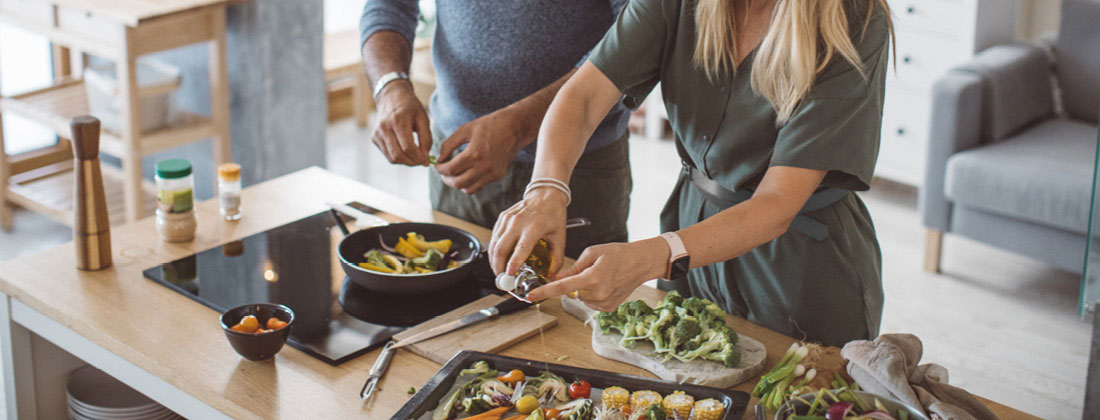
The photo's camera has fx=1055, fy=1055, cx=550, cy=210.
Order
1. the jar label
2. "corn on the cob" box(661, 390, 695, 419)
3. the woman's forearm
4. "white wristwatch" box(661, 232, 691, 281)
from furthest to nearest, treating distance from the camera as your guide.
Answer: the jar label, the woman's forearm, "white wristwatch" box(661, 232, 691, 281), "corn on the cob" box(661, 390, 695, 419)

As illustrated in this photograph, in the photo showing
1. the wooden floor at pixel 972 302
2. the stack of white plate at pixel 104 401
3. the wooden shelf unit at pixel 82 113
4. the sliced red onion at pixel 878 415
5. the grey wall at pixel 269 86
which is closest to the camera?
the sliced red onion at pixel 878 415

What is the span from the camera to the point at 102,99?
3740mm

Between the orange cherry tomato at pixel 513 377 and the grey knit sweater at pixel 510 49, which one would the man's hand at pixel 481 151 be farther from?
the orange cherry tomato at pixel 513 377

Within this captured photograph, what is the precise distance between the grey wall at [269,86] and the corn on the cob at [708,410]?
2.83 m

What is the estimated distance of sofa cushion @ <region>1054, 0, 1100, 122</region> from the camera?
3.96 meters

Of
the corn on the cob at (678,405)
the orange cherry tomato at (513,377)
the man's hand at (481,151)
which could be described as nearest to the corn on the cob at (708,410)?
the corn on the cob at (678,405)

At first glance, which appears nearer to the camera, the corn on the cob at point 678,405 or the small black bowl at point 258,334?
the corn on the cob at point 678,405

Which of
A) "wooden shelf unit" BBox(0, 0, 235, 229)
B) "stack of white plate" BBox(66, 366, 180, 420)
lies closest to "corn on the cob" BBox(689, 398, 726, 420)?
"stack of white plate" BBox(66, 366, 180, 420)

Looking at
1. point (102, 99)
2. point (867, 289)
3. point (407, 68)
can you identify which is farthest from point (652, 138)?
point (867, 289)

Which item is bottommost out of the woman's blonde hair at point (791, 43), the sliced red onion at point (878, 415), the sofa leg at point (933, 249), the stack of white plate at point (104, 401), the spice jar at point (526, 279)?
the sofa leg at point (933, 249)

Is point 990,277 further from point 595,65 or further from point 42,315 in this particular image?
point 42,315

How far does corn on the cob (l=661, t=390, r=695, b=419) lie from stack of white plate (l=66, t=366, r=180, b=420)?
0.99 meters

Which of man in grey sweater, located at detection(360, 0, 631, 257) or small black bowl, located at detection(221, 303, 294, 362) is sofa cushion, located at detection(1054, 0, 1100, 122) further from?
small black bowl, located at detection(221, 303, 294, 362)

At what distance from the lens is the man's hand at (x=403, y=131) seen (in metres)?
2.06
